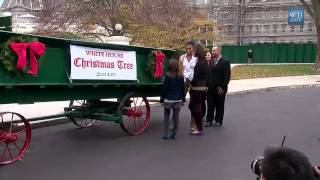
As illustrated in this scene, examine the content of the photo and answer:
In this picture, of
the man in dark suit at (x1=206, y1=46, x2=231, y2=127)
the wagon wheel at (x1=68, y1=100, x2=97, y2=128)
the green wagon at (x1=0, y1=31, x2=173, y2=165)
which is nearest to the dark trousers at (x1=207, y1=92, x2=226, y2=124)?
the man in dark suit at (x1=206, y1=46, x2=231, y2=127)

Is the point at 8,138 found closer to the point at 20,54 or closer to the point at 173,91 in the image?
the point at 20,54

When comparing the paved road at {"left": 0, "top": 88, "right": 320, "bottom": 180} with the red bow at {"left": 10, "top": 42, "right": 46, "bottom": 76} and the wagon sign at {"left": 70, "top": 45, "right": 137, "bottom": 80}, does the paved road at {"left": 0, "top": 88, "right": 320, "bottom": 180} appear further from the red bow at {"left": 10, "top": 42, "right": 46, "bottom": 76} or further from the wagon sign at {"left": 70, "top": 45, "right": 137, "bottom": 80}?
the red bow at {"left": 10, "top": 42, "right": 46, "bottom": 76}

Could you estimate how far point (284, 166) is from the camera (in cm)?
238

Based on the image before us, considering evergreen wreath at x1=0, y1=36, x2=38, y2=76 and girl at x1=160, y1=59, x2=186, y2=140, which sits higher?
evergreen wreath at x1=0, y1=36, x2=38, y2=76

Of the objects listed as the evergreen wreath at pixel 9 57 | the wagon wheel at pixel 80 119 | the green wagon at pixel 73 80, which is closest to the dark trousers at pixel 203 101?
the green wagon at pixel 73 80

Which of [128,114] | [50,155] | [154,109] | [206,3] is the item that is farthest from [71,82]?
[206,3]

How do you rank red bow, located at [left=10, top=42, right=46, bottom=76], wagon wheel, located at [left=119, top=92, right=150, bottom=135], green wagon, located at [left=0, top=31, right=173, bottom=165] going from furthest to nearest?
1. wagon wheel, located at [left=119, top=92, right=150, bottom=135]
2. green wagon, located at [left=0, top=31, right=173, bottom=165]
3. red bow, located at [left=10, top=42, right=46, bottom=76]

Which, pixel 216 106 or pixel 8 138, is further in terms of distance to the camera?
pixel 216 106

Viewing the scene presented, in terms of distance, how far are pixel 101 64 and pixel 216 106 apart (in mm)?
3325

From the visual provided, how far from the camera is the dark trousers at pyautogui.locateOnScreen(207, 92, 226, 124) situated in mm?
11680

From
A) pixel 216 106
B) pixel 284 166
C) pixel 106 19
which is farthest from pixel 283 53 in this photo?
pixel 284 166

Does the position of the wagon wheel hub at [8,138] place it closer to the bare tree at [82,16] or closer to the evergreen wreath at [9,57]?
the evergreen wreath at [9,57]

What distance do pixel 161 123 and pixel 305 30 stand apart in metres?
83.8

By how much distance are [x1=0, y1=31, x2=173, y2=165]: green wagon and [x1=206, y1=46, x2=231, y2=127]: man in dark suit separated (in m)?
1.02
